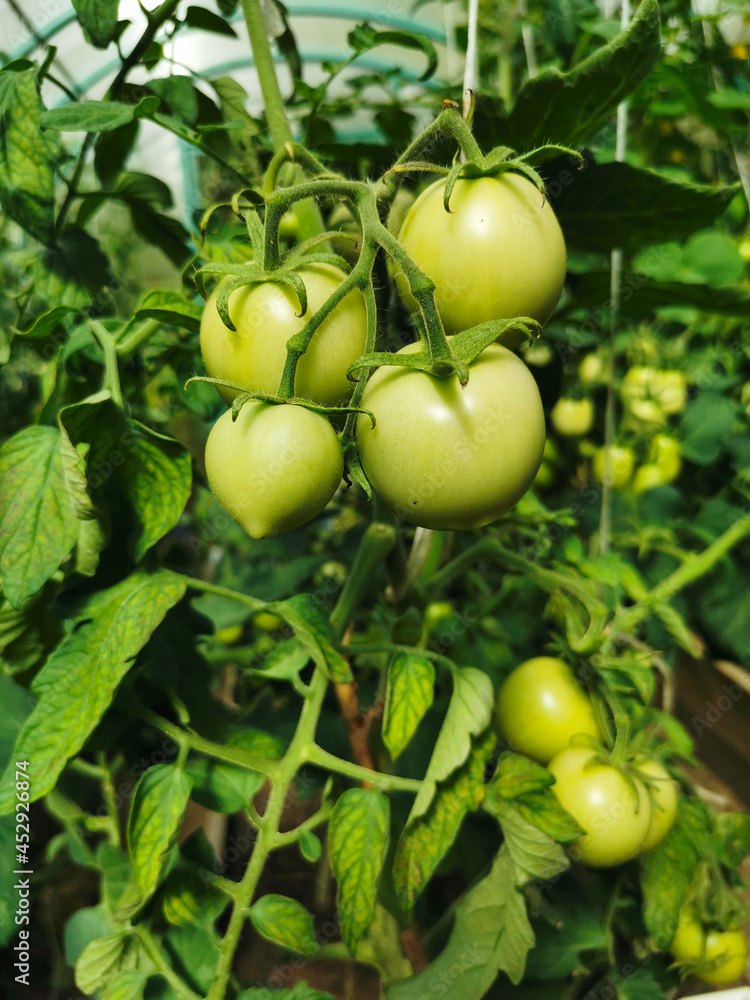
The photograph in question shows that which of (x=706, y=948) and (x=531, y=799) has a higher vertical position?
(x=531, y=799)

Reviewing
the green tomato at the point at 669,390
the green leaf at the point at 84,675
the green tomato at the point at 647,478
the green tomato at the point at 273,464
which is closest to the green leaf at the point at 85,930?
the green leaf at the point at 84,675

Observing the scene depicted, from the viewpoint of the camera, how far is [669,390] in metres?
1.14

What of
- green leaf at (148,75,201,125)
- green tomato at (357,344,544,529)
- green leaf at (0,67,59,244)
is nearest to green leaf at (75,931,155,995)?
green tomato at (357,344,544,529)

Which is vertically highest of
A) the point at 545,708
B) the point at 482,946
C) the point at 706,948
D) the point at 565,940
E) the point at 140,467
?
the point at 140,467

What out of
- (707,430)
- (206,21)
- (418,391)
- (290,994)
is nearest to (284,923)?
(290,994)

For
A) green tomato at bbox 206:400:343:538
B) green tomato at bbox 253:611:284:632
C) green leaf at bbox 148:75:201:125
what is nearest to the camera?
green tomato at bbox 206:400:343:538

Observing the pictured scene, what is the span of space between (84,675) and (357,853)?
8.3 inches

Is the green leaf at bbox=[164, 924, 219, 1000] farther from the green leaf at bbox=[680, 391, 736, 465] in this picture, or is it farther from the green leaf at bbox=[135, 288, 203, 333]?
the green leaf at bbox=[680, 391, 736, 465]

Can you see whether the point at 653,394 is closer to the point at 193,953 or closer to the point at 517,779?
the point at 517,779

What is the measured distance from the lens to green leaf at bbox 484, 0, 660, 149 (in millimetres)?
407

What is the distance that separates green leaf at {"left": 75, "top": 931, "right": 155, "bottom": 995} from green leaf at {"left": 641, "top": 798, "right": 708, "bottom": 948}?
46cm

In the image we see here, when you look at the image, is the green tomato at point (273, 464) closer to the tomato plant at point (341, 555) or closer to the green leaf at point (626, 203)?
the tomato plant at point (341, 555)

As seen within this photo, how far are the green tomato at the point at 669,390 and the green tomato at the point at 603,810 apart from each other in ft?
2.36

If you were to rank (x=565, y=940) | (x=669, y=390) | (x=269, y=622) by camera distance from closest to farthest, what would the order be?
1. (x=565, y=940)
2. (x=269, y=622)
3. (x=669, y=390)
